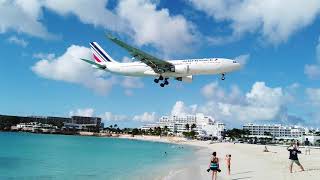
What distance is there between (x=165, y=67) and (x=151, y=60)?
2.21 meters

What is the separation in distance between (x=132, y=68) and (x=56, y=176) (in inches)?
696

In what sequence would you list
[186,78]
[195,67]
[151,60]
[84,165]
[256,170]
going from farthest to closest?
[84,165], [186,78], [151,60], [195,67], [256,170]

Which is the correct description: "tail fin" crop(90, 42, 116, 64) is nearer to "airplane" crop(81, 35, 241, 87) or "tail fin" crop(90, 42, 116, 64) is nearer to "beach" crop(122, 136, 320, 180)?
"airplane" crop(81, 35, 241, 87)

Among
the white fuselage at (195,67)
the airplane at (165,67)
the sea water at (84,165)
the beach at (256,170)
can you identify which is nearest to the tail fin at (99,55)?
the airplane at (165,67)

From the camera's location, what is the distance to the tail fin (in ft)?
196

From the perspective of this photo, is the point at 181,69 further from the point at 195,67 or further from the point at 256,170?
the point at 256,170

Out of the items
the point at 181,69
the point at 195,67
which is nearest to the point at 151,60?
the point at 181,69

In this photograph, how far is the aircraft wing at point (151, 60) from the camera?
46306 mm

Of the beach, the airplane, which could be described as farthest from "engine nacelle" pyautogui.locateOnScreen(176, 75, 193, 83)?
the beach

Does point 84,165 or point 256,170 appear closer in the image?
point 256,170

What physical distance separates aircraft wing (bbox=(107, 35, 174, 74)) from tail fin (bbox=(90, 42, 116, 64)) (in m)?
10.3

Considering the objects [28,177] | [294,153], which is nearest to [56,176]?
[28,177]

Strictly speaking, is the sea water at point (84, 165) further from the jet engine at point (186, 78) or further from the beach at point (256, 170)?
the jet engine at point (186, 78)

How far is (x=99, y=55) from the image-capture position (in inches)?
2427
